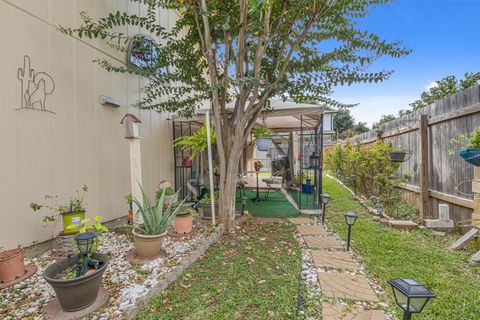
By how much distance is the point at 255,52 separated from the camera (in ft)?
11.1

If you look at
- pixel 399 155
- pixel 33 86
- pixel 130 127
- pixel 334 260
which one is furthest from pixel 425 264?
pixel 33 86

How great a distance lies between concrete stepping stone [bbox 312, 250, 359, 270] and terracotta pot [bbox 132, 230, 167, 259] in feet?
5.91

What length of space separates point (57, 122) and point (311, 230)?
393 cm

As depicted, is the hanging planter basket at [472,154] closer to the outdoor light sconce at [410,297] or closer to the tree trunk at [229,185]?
the outdoor light sconce at [410,297]

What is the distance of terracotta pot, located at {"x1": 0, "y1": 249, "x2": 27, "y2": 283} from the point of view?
2.16m

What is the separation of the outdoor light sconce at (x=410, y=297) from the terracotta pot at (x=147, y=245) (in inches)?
87.5

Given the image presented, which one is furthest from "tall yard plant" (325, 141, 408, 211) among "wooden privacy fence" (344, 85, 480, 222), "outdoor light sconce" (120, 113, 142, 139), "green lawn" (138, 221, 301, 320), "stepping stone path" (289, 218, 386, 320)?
"outdoor light sconce" (120, 113, 142, 139)

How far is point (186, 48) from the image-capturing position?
3846 mm

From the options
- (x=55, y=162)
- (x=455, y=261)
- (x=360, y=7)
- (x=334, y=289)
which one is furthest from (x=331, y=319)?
(x=360, y=7)

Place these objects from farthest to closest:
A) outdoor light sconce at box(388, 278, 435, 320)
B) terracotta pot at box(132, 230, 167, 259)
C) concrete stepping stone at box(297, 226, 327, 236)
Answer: concrete stepping stone at box(297, 226, 327, 236)
terracotta pot at box(132, 230, 167, 259)
outdoor light sconce at box(388, 278, 435, 320)

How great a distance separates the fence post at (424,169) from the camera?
425 centimetres

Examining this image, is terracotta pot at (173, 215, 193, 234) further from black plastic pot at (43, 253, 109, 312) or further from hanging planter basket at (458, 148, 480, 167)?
hanging planter basket at (458, 148, 480, 167)

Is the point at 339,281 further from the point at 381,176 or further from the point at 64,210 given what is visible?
the point at 381,176

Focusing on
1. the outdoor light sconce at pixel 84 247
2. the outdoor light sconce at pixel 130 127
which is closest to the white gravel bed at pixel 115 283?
the outdoor light sconce at pixel 84 247
